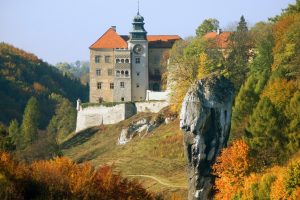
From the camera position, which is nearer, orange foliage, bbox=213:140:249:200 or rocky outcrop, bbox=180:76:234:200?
orange foliage, bbox=213:140:249:200

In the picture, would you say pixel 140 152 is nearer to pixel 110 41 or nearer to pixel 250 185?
pixel 110 41

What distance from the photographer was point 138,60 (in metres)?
94.4

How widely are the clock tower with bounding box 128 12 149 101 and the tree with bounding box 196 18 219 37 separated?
1193cm

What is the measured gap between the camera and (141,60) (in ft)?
310

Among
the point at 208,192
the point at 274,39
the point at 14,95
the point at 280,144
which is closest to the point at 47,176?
the point at 208,192

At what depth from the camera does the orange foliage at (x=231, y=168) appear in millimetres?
54562

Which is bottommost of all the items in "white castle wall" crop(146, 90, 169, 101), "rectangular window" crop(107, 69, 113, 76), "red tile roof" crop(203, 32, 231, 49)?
"white castle wall" crop(146, 90, 169, 101)

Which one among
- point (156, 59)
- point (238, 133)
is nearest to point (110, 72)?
point (156, 59)

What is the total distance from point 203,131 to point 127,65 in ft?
125

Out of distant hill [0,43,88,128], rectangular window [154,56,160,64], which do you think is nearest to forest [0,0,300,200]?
rectangular window [154,56,160,64]

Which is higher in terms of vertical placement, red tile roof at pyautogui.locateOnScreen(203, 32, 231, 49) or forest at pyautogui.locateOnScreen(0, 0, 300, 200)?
red tile roof at pyautogui.locateOnScreen(203, 32, 231, 49)

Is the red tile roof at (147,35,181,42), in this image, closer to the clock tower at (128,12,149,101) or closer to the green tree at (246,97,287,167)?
the clock tower at (128,12,149,101)

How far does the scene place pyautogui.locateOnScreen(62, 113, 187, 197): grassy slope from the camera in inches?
2603

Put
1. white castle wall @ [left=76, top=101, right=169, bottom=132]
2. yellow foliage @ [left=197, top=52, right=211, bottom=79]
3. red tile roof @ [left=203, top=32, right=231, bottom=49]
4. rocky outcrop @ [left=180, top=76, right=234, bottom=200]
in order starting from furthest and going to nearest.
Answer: white castle wall @ [left=76, top=101, right=169, bottom=132], red tile roof @ [left=203, top=32, right=231, bottom=49], yellow foliage @ [left=197, top=52, right=211, bottom=79], rocky outcrop @ [left=180, top=76, right=234, bottom=200]
